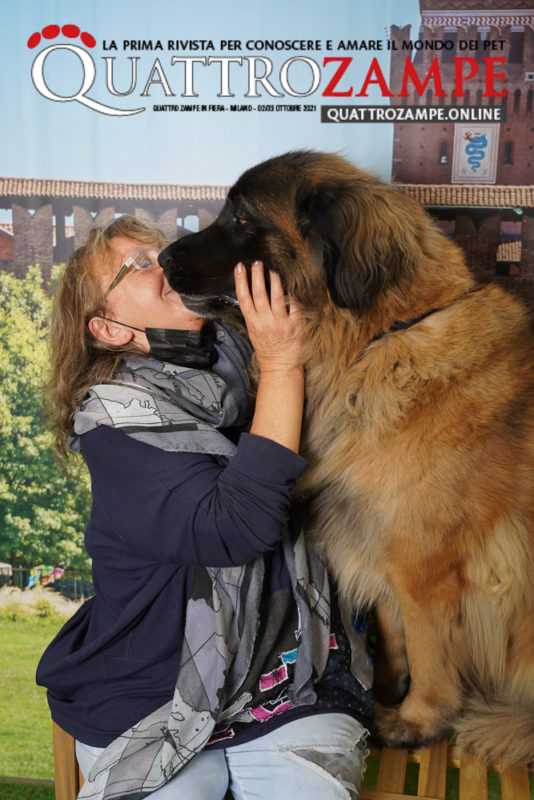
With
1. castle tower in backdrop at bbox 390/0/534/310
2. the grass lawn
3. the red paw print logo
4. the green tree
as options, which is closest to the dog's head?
castle tower in backdrop at bbox 390/0/534/310

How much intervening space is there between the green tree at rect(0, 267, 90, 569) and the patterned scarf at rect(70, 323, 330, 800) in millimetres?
1339

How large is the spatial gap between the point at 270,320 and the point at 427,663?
2.82 ft

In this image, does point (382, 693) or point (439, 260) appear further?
point (382, 693)

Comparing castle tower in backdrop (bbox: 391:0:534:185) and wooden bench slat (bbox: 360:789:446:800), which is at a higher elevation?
castle tower in backdrop (bbox: 391:0:534:185)

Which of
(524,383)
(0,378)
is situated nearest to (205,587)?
(524,383)

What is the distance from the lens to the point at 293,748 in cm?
144

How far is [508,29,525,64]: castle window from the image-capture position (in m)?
2.21

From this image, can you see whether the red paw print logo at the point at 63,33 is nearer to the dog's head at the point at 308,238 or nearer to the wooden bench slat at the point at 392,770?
the dog's head at the point at 308,238

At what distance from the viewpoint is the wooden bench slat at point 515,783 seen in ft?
5.06

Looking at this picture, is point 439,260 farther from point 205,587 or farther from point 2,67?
point 2,67

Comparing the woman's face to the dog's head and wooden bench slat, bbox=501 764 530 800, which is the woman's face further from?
wooden bench slat, bbox=501 764 530 800

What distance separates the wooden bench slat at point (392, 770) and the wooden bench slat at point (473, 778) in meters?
0.13

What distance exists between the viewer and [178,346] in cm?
163

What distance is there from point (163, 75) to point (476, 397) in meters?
1.64
